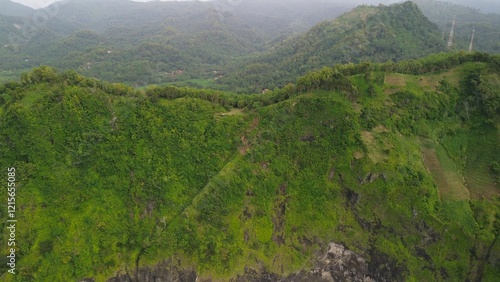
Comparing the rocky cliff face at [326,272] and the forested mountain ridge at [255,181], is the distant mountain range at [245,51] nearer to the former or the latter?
the forested mountain ridge at [255,181]

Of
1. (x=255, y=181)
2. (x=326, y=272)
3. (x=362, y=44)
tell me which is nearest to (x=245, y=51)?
(x=362, y=44)

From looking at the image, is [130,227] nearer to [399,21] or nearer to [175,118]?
→ [175,118]

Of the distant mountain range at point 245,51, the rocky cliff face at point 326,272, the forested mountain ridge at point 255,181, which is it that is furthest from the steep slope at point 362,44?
the rocky cliff face at point 326,272

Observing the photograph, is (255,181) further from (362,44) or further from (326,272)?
(362,44)

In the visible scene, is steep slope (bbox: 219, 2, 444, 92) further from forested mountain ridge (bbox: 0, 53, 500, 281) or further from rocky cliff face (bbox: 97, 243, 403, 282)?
rocky cliff face (bbox: 97, 243, 403, 282)

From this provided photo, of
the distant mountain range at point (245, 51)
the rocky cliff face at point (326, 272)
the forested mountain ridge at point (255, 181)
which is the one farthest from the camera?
the distant mountain range at point (245, 51)
